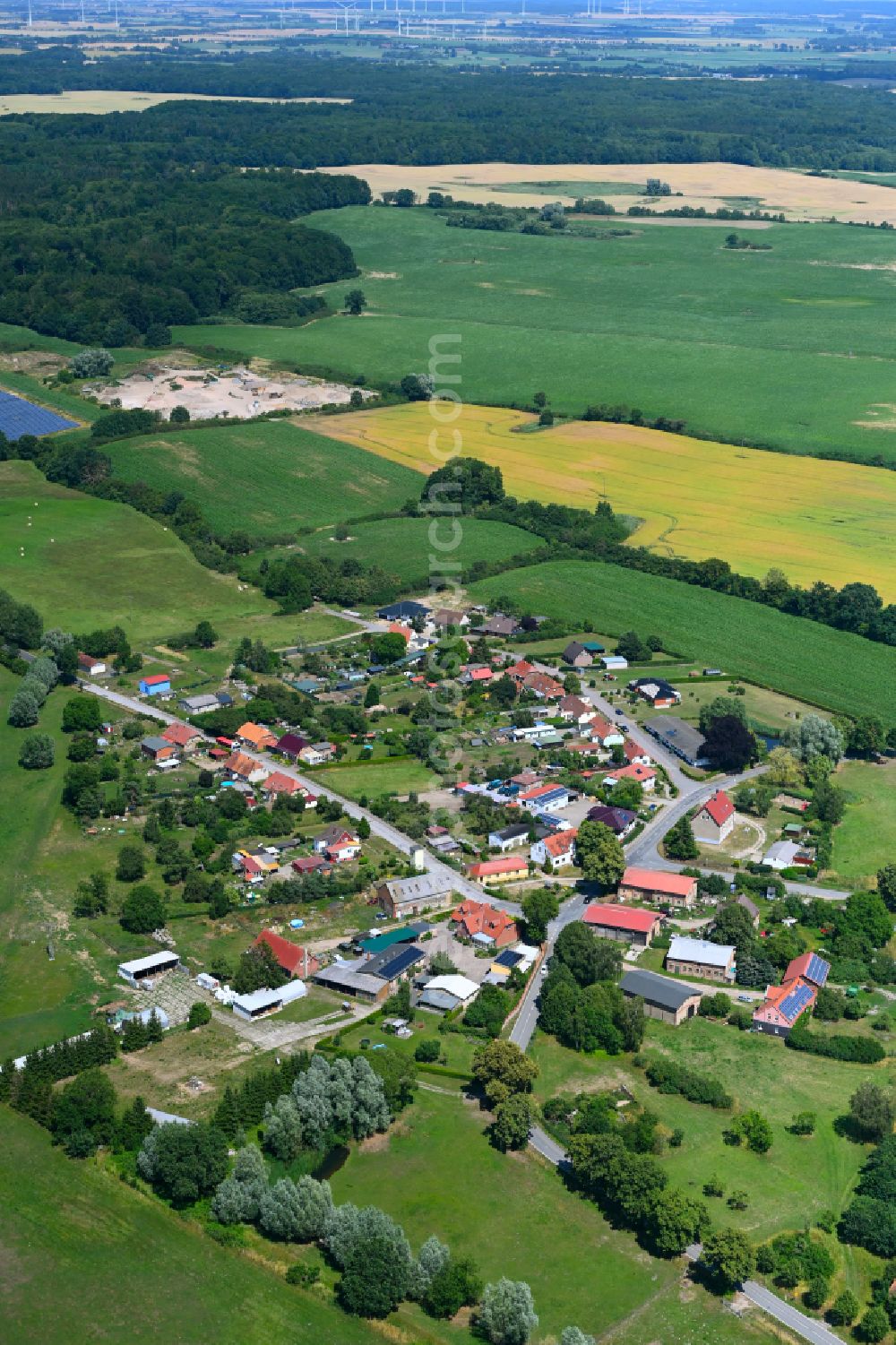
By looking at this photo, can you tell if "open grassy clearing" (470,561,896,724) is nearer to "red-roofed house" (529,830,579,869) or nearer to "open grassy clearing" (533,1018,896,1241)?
"red-roofed house" (529,830,579,869)

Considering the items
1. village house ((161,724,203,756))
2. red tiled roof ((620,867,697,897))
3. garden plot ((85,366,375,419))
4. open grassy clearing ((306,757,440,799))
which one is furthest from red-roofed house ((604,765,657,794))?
garden plot ((85,366,375,419))

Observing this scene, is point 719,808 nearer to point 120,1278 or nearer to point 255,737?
point 255,737

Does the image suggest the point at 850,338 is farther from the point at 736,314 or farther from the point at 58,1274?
the point at 58,1274

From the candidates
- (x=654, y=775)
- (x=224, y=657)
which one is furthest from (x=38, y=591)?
(x=654, y=775)

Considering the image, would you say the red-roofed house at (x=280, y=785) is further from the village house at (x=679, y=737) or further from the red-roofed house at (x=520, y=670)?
the village house at (x=679, y=737)

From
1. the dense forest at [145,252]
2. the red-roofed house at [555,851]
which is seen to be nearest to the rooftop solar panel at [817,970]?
the red-roofed house at [555,851]
